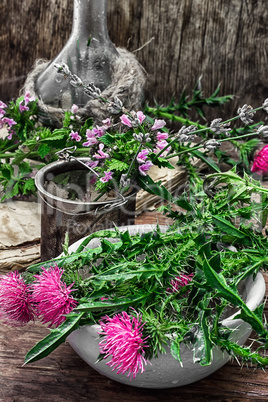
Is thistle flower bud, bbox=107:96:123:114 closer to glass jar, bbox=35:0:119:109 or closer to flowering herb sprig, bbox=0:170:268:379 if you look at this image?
flowering herb sprig, bbox=0:170:268:379

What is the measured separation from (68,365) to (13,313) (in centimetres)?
11

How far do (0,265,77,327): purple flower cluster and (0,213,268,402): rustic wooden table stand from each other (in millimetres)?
80

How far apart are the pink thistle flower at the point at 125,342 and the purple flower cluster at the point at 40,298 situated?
49mm

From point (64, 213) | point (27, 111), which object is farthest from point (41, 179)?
point (27, 111)

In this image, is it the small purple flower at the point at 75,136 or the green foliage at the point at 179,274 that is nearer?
the green foliage at the point at 179,274

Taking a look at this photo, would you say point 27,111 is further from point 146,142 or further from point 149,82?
point 149,82

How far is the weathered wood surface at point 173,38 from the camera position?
126 cm

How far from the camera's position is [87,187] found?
31.7 inches

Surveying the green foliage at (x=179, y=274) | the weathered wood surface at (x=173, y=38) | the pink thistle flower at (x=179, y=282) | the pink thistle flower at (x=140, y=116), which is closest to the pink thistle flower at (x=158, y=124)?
the pink thistle flower at (x=140, y=116)

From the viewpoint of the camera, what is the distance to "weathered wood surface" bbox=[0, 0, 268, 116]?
1.26 metres

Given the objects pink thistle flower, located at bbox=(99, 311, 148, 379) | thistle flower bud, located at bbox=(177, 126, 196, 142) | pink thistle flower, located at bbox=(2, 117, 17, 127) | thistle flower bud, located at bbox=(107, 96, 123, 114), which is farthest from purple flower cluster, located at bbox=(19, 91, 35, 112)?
pink thistle flower, located at bbox=(99, 311, 148, 379)

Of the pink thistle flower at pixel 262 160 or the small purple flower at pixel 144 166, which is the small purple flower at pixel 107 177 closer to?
the small purple flower at pixel 144 166

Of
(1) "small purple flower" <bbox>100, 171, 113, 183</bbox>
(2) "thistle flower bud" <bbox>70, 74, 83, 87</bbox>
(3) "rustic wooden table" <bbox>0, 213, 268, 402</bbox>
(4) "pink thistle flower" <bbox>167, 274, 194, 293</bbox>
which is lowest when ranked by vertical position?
(3) "rustic wooden table" <bbox>0, 213, 268, 402</bbox>

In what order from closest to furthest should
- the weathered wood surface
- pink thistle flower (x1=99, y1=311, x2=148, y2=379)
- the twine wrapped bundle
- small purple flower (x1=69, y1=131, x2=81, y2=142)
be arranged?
pink thistle flower (x1=99, y1=311, x2=148, y2=379)
small purple flower (x1=69, y1=131, x2=81, y2=142)
the twine wrapped bundle
the weathered wood surface
